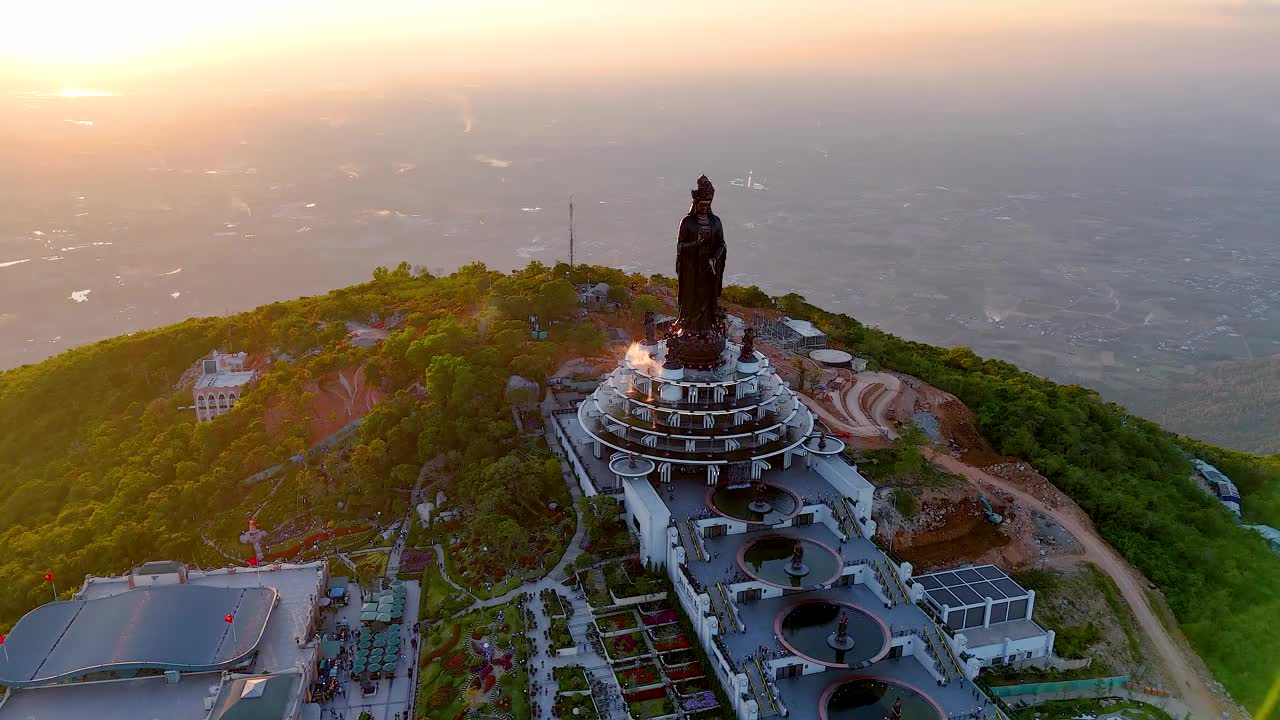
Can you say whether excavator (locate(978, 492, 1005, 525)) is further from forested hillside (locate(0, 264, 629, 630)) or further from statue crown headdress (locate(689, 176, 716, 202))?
forested hillside (locate(0, 264, 629, 630))

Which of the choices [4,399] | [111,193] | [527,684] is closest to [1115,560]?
[527,684]

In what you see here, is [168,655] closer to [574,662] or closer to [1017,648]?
[574,662]

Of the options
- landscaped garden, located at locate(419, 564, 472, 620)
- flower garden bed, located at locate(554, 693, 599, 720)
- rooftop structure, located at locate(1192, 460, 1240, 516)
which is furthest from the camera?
rooftop structure, located at locate(1192, 460, 1240, 516)

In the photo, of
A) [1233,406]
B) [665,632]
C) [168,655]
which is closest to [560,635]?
[665,632]

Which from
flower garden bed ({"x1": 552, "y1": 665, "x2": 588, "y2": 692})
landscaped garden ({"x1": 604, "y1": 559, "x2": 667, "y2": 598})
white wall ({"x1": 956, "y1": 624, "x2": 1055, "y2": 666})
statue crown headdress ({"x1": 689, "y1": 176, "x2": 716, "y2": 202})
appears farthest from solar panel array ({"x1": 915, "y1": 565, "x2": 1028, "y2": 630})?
statue crown headdress ({"x1": 689, "y1": 176, "x2": 716, "y2": 202})

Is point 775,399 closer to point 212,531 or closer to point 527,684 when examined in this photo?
point 527,684

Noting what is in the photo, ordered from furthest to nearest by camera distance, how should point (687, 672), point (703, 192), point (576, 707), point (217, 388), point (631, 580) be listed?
1. point (217, 388)
2. point (703, 192)
3. point (631, 580)
4. point (687, 672)
5. point (576, 707)
